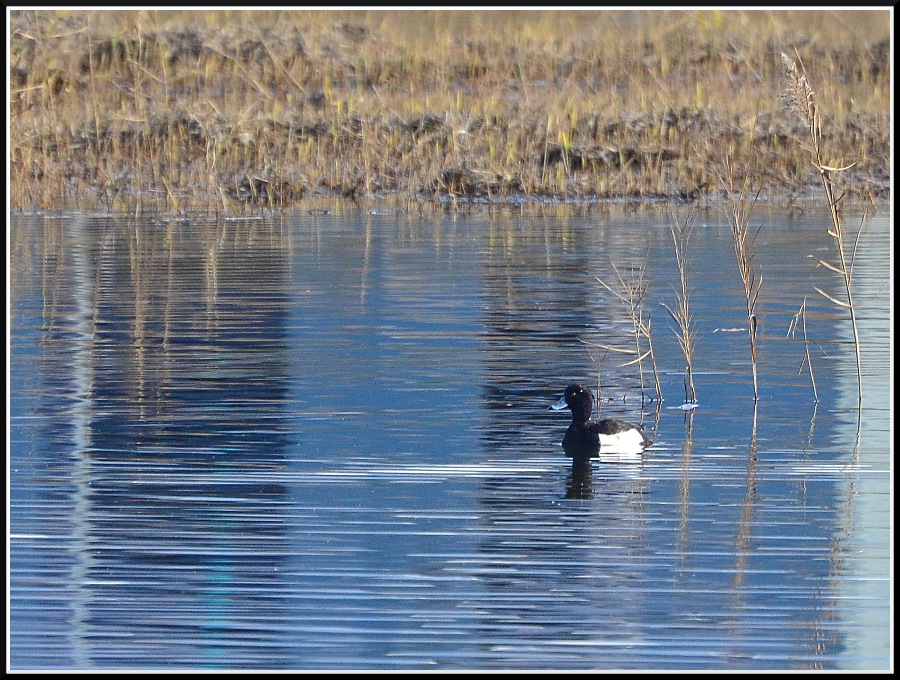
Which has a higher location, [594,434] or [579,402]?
[579,402]

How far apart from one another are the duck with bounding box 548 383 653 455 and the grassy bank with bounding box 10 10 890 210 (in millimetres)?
12804

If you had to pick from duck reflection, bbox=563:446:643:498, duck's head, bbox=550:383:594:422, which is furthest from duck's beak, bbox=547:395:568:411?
duck reflection, bbox=563:446:643:498

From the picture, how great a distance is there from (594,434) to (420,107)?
18106 mm

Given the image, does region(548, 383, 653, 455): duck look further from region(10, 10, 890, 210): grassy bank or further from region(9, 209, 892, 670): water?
region(10, 10, 890, 210): grassy bank

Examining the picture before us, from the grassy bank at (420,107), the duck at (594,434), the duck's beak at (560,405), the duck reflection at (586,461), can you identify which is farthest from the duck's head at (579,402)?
the grassy bank at (420,107)

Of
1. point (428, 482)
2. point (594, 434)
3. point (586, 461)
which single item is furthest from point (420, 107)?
point (428, 482)

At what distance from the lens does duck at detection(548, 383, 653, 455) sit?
9.83 m

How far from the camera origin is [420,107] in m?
27.4

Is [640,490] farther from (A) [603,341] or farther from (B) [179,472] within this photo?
(A) [603,341]

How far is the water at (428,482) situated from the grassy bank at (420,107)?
318 inches

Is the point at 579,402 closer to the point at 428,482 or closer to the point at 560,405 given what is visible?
the point at 560,405

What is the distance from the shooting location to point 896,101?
1023 cm

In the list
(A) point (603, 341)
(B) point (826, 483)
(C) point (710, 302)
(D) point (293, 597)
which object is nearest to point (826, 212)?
(C) point (710, 302)

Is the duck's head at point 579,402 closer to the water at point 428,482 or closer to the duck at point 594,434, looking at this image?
the duck at point 594,434
